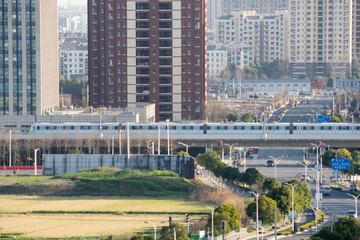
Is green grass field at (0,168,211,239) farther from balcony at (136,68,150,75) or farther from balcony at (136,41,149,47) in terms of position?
balcony at (136,41,149,47)

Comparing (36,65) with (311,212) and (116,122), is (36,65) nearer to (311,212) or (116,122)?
(116,122)

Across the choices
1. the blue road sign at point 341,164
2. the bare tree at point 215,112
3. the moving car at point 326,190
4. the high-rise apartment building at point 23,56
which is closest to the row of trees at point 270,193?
the moving car at point 326,190

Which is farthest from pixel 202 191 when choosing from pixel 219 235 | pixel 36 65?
pixel 36 65

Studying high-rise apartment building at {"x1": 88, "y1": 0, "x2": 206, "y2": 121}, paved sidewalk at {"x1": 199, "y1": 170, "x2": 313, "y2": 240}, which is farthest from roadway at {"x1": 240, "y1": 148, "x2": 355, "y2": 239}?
high-rise apartment building at {"x1": 88, "y1": 0, "x2": 206, "y2": 121}

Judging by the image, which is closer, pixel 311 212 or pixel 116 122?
pixel 311 212

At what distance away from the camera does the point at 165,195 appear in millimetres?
107875

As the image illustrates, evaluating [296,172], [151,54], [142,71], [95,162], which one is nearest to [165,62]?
[151,54]

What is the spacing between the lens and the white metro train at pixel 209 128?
137 metres

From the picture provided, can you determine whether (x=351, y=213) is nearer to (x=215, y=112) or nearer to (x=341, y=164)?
(x=341, y=164)

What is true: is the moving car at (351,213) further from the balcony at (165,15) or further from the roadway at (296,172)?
the balcony at (165,15)

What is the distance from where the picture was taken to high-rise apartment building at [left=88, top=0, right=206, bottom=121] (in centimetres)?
15950

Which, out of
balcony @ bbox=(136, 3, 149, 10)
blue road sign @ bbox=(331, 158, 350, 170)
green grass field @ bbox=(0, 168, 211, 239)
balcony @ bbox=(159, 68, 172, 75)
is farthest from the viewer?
balcony @ bbox=(159, 68, 172, 75)

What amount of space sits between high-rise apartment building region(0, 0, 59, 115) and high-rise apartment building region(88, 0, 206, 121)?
12458mm

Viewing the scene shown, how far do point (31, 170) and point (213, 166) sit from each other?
75.4ft
